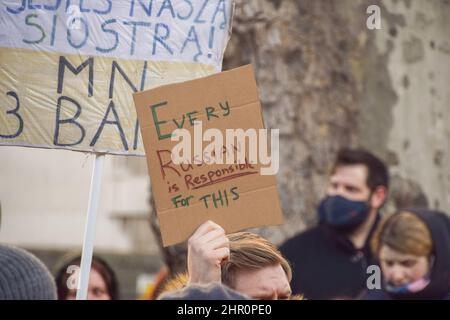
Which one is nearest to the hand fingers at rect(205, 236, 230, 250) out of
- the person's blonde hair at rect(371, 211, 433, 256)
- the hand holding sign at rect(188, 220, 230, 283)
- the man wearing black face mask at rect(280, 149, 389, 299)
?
the hand holding sign at rect(188, 220, 230, 283)

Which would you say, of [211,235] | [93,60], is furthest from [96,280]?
[211,235]

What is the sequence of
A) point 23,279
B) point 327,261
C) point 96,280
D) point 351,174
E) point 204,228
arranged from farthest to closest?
1. point 351,174
2. point 327,261
3. point 96,280
4. point 204,228
5. point 23,279

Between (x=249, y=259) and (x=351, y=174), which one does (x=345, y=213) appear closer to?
(x=351, y=174)

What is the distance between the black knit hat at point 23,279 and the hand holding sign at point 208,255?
40 centimetres

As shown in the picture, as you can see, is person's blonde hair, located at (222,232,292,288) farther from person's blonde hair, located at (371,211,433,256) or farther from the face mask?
the face mask

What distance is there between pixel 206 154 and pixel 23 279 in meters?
0.71

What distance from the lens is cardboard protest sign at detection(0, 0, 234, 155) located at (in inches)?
173

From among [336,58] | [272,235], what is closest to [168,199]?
[272,235]

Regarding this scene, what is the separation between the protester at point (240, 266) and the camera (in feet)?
12.1

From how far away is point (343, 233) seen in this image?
6.74 meters

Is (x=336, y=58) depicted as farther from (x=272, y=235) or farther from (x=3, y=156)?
(x=3, y=156)

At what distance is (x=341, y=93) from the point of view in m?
7.74

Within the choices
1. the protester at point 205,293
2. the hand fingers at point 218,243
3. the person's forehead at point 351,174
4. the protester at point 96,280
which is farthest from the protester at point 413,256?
the protester at point 205,293

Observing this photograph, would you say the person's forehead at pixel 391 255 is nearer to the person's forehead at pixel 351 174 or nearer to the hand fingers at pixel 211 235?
the person's forehead at pixel 351 174
